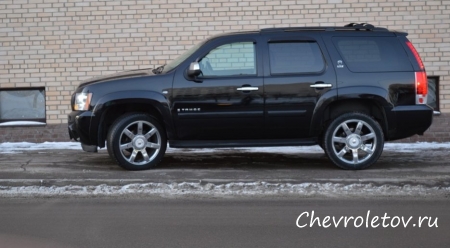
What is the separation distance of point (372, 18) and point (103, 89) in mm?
5939

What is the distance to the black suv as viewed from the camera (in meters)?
9.88

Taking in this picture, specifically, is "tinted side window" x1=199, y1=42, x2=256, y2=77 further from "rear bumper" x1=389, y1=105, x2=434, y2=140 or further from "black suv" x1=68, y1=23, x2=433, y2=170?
"rear bumper" x1=389, y1=105, x2=434, y2=140

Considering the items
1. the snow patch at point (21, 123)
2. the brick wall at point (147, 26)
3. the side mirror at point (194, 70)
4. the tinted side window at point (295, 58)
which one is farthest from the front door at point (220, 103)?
the snow patch at point (21, 123)

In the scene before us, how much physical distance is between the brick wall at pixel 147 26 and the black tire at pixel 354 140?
4.24 meters

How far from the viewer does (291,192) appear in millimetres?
8672

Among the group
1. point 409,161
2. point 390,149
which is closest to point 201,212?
point 409,161

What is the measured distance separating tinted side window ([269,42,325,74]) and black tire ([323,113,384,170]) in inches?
30.2

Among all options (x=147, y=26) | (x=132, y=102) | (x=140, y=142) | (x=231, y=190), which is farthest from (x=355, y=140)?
(x=147, y=26)

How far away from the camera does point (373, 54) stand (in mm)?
10094

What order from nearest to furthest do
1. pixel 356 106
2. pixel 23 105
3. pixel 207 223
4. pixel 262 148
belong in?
1. pixel 207 223
2. pixel 356 106
3. pixel 262 148
4. pixel 23 105

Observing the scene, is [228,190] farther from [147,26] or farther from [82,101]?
[147,26]

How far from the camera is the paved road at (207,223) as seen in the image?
21.2ft

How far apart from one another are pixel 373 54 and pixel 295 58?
1026 millimetres

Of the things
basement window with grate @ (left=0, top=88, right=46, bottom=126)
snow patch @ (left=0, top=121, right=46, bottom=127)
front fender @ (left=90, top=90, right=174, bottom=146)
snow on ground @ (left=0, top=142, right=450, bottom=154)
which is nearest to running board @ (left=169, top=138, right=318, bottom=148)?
front fender @ (left=90, top=90, right=174, bottom=146)
